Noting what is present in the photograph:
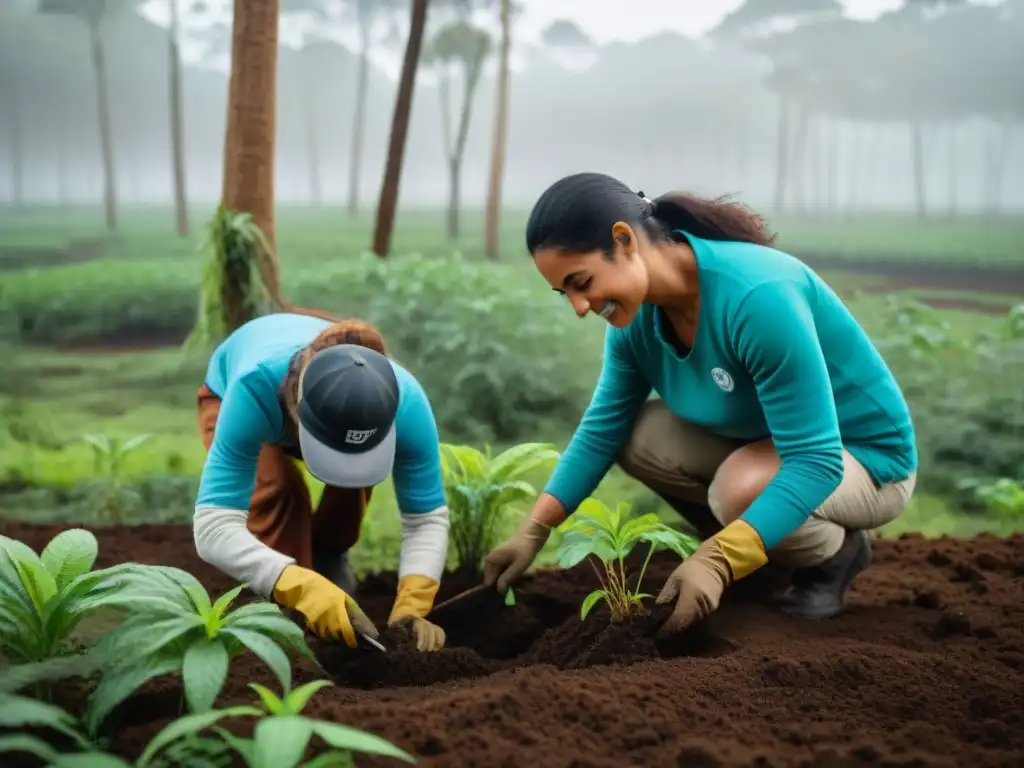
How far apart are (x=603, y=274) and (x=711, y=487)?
715mm

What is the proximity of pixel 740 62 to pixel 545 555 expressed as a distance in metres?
3.70

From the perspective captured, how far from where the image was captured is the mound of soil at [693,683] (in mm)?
1584

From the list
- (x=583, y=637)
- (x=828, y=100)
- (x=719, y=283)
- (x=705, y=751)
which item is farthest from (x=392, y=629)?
(x=828, y=100)

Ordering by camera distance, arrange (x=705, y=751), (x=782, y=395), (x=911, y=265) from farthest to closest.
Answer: (x=911, y=265) → (x=782, y=395) → (x=705, y=751)

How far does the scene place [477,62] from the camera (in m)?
5.73

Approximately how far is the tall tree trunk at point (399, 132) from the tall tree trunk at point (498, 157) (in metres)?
0.66

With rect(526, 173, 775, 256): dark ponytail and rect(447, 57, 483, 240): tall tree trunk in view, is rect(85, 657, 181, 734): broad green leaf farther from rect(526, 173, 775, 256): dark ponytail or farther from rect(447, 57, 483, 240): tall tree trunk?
rect(447, 57, 483, 240): tall tree trunk

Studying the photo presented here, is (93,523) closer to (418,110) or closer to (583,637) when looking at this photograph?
(583,637)

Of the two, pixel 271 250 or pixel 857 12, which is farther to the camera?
pixel 857 12

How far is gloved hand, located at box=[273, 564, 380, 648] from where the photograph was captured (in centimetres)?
217

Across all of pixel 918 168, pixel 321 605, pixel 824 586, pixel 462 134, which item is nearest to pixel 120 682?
pixel 321 605

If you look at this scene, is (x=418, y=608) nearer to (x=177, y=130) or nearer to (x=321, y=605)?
(x=321, y=605)

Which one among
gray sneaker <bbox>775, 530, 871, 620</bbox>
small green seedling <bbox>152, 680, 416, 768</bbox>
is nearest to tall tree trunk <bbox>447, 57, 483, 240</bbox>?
gray sneaker <bbox>775, 530, 871, 620</bbox>

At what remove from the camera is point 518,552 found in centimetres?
255
